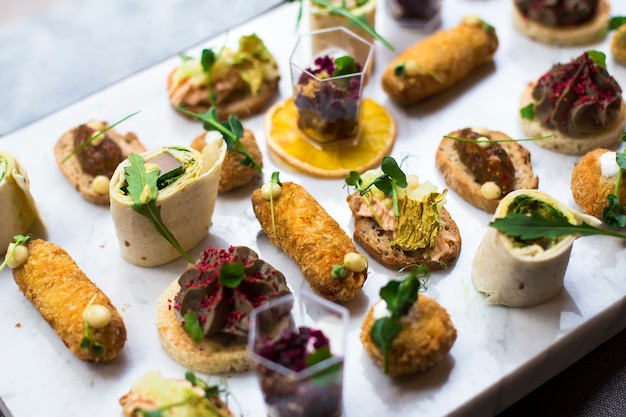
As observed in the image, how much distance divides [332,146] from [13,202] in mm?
1527

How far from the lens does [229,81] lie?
4.18 metres

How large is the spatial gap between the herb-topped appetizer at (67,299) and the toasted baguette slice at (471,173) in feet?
5.48

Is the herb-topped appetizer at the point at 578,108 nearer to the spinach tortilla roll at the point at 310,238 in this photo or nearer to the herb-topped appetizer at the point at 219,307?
the spinach tortilla roll at the point at 310,238

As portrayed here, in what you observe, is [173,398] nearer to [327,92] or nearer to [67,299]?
[67,299]

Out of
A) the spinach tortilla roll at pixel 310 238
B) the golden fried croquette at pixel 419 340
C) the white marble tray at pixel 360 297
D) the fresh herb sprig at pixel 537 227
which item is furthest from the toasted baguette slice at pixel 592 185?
the spinach tortilla roll at pixel 310 238

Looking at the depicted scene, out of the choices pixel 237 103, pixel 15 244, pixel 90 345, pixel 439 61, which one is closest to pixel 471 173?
pixel 439 61

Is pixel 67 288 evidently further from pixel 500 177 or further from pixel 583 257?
pixel 583 257

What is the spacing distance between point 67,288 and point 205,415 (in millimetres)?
854

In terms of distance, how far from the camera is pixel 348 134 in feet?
13.0

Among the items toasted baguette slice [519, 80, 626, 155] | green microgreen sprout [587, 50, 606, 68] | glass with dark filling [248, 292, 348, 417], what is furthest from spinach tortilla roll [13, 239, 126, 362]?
green microgreen sprout [587, 50, 606, 68]

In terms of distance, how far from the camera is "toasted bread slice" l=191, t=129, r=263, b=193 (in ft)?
12.3

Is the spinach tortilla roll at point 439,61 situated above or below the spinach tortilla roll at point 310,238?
above

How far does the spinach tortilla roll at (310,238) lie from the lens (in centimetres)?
323

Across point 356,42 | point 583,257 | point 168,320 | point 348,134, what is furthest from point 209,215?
point 583,257
